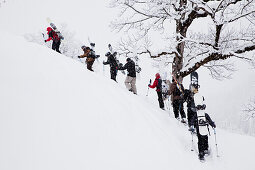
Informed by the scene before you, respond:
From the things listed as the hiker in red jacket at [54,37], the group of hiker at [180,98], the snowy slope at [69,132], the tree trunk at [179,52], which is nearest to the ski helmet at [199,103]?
the group of hiker at [180,98]

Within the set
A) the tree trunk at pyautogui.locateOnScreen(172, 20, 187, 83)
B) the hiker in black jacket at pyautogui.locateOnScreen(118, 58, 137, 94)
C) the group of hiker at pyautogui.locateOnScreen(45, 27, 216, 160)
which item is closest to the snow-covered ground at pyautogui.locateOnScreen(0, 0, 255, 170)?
the group of hiker at pyautogui.locateOnScreen(45, 27, 216, 160)

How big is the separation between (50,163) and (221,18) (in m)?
6.26

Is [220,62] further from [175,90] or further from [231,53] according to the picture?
[175,90]

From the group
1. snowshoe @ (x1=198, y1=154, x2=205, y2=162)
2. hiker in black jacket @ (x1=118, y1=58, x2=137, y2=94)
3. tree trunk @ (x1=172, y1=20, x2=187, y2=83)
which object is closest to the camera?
snowshoe @ (x1=198, y1=154, x2=205, y2=162)

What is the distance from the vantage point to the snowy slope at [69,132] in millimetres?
1858

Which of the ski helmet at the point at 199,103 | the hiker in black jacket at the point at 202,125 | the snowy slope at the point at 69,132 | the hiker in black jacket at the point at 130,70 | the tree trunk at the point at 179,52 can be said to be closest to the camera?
the snowy slope at the point at 69,132

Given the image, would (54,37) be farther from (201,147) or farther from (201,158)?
(201,158)

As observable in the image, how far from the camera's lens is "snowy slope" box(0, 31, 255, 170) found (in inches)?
73.2

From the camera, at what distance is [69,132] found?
225cm

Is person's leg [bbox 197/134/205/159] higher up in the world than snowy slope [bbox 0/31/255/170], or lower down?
lower down

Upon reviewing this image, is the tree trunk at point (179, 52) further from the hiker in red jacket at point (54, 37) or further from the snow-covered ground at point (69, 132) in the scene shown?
the hiker in red jacket at point (54, 37)

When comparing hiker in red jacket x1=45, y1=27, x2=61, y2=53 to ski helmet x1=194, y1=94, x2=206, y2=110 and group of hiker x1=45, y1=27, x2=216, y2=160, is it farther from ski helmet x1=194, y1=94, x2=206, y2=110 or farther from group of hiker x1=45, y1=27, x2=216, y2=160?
ski helmet x1=194, y1=94, x2=206, y2=110

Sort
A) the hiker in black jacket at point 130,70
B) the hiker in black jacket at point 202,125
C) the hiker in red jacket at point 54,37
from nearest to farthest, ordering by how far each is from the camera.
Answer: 1. the hiker in black jacket at point 202,125
2. the hiker in black jacket at point 130,70
3. the hiker in red jacket at point 54,37

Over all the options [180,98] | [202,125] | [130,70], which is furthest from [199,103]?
[130,70]
